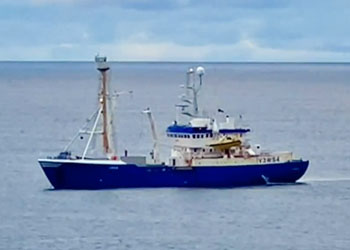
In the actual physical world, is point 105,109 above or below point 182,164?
above

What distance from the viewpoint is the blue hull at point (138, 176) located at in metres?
82.4

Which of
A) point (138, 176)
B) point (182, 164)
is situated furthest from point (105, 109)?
point (182, 164)

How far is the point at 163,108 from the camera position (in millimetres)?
193625

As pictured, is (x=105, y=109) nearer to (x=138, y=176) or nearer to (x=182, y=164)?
(x=138, y=176)

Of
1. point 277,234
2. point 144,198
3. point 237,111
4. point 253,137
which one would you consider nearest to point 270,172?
point 144,198

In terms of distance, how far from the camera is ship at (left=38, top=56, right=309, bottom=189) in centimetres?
8250

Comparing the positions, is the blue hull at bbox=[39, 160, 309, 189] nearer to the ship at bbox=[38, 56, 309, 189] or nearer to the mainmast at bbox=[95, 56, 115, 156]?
the ship at bbox=[38, 56, 309, 189]


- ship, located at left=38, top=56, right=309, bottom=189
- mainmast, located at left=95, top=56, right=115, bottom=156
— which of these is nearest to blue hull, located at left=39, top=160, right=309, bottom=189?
ship, located at left=38, top=56, right=309, bottom=189

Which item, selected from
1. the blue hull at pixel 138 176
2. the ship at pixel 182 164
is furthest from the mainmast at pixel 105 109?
the blue hull at pixel 138 176

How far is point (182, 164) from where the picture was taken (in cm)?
8388

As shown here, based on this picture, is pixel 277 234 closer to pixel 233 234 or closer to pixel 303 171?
pixel 233 234

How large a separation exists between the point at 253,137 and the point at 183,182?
45.4m

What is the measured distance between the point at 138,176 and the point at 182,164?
3091 mm

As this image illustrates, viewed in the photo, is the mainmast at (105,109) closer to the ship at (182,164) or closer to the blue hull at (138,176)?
the ship at (182,164)
